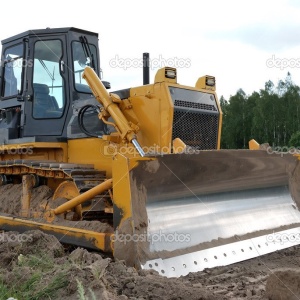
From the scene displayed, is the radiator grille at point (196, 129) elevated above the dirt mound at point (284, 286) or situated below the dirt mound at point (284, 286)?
above

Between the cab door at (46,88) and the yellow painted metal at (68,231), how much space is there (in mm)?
1471

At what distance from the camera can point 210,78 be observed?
6.38m

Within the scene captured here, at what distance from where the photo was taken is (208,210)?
198 inches

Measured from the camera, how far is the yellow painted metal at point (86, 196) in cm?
456

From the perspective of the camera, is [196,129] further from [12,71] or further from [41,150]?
[12,71]

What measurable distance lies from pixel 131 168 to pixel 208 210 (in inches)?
49.6

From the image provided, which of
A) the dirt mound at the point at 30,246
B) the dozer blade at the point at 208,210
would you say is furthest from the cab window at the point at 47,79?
the dozer blade at the point at 208,210

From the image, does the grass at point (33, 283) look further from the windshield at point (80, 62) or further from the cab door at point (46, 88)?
the windshield at point (80, 62)

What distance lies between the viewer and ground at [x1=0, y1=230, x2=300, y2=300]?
302cm

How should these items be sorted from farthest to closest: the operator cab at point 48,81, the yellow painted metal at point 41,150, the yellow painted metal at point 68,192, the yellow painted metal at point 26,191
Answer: the operator cab at point 48,81
the yellow painted metal at point 41,150
the yellow painted metal at point 26,191
the yellow painted metal at point 68,192

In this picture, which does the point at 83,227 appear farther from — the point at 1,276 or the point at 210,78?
the point at 210,78

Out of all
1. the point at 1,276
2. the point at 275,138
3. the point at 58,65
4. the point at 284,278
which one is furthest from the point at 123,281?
the point at 275,138

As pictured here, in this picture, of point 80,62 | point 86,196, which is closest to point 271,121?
point 80,62

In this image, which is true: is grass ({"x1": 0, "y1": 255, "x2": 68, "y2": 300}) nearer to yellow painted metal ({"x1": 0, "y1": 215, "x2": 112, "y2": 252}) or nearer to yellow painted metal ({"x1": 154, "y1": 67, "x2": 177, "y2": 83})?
yellow painted metal ({"x1": 0, "y1": 215, "x2": 112, "y2": 252})
